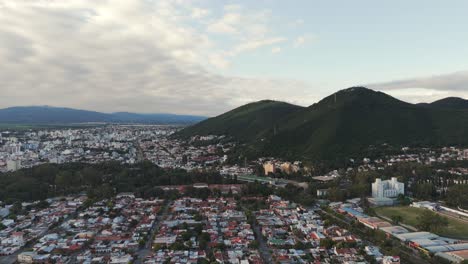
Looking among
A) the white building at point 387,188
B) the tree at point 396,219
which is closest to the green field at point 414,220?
the tree at point 396,219

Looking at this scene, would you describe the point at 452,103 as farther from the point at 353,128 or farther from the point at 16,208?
the point at 16,208

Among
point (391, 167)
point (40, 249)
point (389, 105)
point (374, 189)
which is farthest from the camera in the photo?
point (389, 105)

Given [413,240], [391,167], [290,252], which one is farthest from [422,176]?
[290,252]

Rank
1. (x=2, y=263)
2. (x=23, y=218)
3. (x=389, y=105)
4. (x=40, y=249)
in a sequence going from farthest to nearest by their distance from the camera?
(x=389, y=105)
(x=23, y=218)
(x=40, y=249)
(x=2, y=263)

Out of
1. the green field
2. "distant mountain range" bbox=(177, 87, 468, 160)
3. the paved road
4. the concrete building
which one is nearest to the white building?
the green field

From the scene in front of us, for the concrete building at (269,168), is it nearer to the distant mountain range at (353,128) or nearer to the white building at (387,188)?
the distant mountain range at (353,128)

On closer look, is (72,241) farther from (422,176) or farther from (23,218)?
(422,176)

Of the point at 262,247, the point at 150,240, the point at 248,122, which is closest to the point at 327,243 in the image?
the point at 262,247
